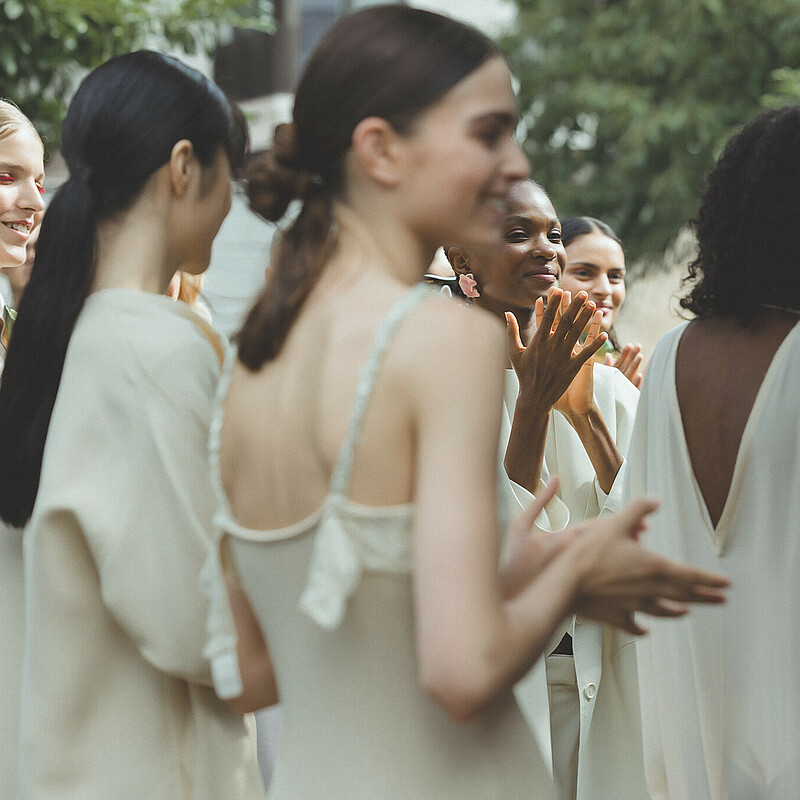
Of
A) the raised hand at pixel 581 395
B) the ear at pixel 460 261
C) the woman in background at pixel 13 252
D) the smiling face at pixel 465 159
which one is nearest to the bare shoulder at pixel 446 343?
the smiling face at pixel 465 159

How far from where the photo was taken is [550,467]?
3.28 m

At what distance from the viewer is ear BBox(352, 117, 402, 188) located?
A: 142 centimetres

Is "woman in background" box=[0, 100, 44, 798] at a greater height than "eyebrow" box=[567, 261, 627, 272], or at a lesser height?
Answer: greater

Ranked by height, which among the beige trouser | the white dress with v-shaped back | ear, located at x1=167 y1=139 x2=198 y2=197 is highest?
ear, located at x1=167 y1=139 x2=198 y2=197

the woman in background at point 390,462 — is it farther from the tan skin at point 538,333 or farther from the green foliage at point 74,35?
the green foliage at point 74,35

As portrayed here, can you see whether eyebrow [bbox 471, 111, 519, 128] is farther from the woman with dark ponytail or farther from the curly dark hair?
the curly dark hair

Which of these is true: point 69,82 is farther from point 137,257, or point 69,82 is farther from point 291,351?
point 291,351

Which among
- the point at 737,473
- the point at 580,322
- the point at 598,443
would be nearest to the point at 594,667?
the point at 598,443

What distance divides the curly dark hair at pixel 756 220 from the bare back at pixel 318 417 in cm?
131

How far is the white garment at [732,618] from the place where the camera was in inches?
94.7

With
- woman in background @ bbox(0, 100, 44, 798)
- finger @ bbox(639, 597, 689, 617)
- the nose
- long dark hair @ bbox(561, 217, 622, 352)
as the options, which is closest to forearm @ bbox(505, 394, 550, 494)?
the nose

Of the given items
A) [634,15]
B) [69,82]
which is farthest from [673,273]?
[69,82]

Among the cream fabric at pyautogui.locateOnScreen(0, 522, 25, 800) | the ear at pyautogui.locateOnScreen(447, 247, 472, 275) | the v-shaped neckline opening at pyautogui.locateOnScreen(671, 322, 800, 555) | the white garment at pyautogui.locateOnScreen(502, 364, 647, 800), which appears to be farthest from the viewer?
the ear at pyautogui.locateOnScreen(447, 247, 472, 275)

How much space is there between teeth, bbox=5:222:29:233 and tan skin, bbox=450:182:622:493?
1221 mm
